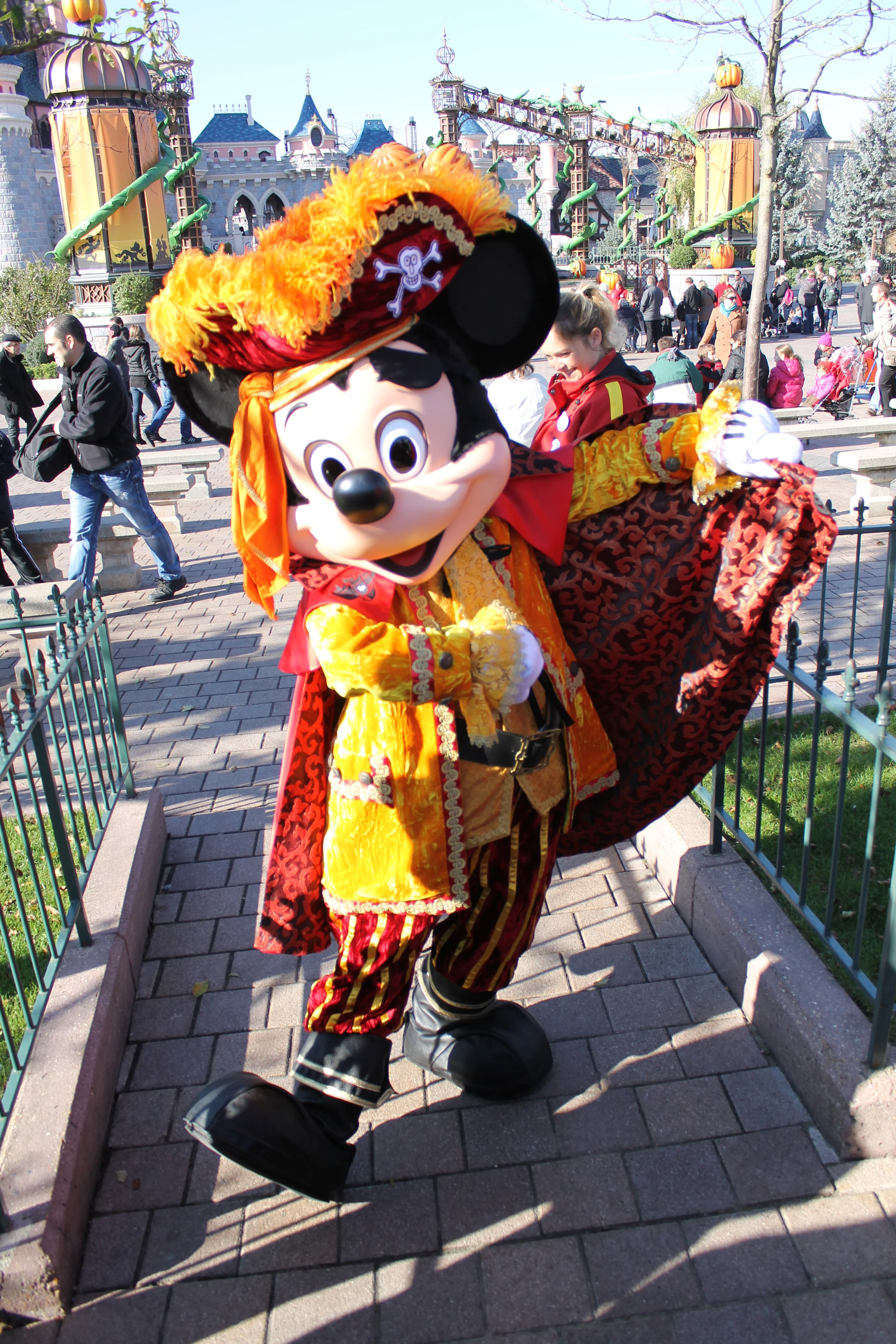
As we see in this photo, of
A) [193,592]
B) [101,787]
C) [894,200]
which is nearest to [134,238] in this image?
[193,592]

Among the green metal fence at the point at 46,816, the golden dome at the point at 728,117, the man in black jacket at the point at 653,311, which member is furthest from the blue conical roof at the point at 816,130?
the green metal fence at the point at 46,816

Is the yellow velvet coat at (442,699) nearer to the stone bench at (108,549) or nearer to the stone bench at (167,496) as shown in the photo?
the stone bench at (108,549)

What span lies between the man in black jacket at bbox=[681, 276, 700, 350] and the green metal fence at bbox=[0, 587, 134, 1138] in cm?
1770

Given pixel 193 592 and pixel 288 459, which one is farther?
pixel 193 592

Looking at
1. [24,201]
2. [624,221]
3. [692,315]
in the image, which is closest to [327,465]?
[692,315]

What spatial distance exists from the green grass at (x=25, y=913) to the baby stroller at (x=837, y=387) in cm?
1044

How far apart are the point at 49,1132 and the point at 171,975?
2.75ft

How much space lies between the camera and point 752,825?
3404mm

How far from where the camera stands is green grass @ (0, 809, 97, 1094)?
2.66 meters

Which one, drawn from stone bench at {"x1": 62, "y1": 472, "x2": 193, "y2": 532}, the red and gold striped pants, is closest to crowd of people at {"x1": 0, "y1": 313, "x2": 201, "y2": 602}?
stone bench at {"x1": 62, "y1": 472, "x2": 193, "y2": 532}

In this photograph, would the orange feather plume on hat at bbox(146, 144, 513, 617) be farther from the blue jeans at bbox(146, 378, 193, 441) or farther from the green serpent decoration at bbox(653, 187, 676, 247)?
the green serpent decoration at bbox(653, 187, 676, 247)

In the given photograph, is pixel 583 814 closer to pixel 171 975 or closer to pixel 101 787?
pixel 171 975

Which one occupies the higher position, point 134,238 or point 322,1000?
point 134,238

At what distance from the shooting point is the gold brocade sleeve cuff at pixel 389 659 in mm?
1827
